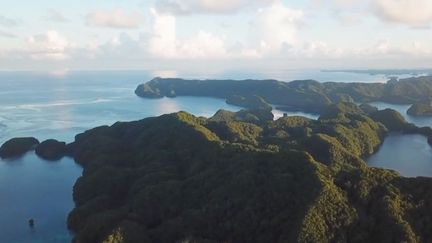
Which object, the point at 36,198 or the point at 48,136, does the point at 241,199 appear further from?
the point at 48,136

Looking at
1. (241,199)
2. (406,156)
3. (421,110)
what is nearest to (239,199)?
(241,199)

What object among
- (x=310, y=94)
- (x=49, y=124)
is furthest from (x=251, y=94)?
(x=49, y=124)

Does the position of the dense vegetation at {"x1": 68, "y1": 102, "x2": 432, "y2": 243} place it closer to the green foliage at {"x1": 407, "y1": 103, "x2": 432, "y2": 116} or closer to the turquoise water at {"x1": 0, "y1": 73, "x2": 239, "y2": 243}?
the turquoise water at {"x1": 0, "y1": 73, "x2": 239, "y2": 243}

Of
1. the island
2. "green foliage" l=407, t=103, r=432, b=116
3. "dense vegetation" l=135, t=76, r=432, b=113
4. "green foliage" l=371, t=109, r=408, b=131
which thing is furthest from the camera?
"dense vegetation" l=135, t=76, r=432, b=113

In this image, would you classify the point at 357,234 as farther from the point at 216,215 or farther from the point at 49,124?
the point at 49,124

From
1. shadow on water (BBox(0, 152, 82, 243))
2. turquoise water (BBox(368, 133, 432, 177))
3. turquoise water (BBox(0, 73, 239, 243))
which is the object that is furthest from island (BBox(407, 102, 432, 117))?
shadow on water (BBox(0, 152, 82, 243))

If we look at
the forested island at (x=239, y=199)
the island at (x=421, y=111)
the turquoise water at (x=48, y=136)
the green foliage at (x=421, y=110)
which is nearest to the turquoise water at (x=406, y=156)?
the forested island at (x=239, y=199)

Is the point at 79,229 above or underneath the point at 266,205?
underneath

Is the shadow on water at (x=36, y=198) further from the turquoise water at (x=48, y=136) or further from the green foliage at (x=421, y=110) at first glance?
the green foliage at (x=421, y=110)
